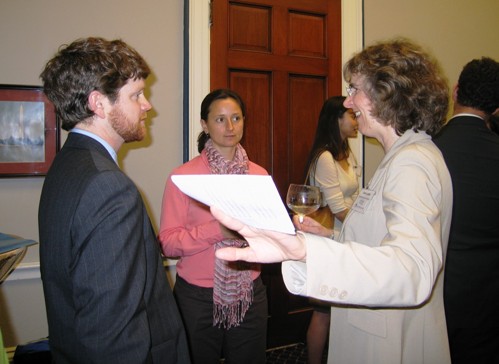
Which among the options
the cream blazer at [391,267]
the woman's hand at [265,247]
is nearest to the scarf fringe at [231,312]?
the cream blazer at [391,267]

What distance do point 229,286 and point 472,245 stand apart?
1091 mm

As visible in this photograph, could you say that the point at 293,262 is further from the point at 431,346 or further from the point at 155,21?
the point at 155,21

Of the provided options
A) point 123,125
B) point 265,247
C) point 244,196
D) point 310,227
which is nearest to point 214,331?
point 310,227

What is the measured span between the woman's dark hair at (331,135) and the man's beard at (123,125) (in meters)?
1.32

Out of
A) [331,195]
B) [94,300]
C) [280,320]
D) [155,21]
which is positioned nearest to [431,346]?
[94,300]

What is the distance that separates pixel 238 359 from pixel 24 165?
1.71m

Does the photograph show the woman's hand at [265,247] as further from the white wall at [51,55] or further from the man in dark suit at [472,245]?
the white wall at [51,55]

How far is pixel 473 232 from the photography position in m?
1.50

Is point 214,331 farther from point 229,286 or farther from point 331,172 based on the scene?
point 331,172

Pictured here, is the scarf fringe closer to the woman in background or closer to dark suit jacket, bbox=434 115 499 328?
the woman in background

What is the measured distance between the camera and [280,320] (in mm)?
2787

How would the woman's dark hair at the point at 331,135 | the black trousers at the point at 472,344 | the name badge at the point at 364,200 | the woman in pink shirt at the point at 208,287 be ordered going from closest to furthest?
1. the name badge at the point at 364,200
2. the black trousers at the point at 472,344
3. the woman in pink shirt at the point at 208,287
4. the woman's dark hair at the point at 331,135

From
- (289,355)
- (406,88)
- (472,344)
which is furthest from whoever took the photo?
(289,355)

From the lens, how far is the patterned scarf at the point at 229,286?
1719 millimetres
